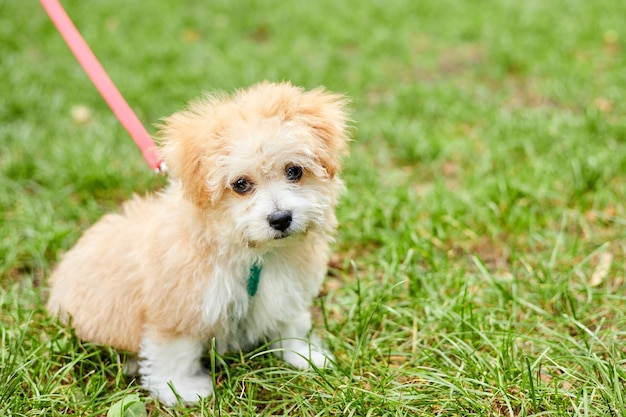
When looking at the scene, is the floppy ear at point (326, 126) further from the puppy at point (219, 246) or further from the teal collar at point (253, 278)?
the teal collar at point (253, 278)

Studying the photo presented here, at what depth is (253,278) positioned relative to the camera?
290cm

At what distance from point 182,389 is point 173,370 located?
11cm

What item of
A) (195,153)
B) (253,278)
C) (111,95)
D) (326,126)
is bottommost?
(253,278)

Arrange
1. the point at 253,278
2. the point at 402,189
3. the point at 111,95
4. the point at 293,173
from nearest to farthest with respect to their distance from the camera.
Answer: the point at 293,173
the point at 253,278
the point at 111,95
the point at 402,189

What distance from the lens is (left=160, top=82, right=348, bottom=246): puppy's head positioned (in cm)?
259

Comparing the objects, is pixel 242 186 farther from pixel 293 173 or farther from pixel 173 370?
pixel 173 370

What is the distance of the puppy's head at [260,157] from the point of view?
259 cm

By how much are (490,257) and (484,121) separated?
2.34m

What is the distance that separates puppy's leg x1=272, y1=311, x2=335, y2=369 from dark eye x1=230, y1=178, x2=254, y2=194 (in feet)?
2.98

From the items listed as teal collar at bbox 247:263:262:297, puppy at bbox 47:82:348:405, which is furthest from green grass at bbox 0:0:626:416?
teal collar at bbox 247:263:262:297

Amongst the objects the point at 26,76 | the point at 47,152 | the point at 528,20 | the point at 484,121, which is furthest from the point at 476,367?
the point at 528,20

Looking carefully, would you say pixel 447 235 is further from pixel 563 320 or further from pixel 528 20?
pixel 528 20

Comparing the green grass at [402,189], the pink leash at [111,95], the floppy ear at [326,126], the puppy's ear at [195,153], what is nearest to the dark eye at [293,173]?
the floppy ear at [326,126]

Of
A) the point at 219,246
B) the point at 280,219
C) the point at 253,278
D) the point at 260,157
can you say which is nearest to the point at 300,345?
the point at 253,278
